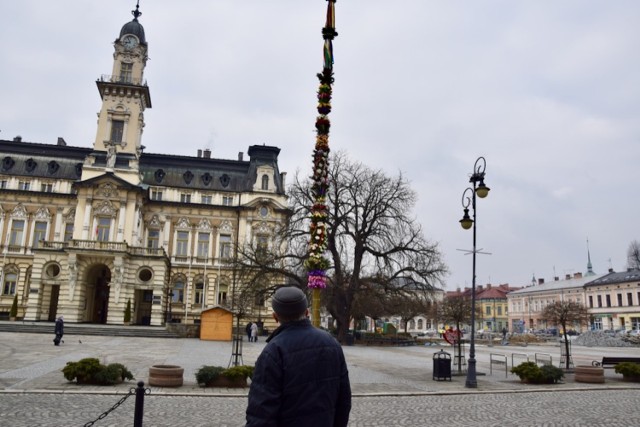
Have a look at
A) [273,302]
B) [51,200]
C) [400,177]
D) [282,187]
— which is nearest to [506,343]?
[400,177]

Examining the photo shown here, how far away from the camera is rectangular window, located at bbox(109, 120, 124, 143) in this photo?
5588cm

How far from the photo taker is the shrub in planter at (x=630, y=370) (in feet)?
62.6

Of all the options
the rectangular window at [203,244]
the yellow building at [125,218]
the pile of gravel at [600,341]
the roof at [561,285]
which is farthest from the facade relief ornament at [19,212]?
the roof at [561,285]

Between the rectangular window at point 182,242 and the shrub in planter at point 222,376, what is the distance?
43.2 m

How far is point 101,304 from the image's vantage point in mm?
51719

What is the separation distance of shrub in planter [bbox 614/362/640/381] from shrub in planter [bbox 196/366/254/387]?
13.9 meters

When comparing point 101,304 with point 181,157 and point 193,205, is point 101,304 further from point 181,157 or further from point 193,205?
point 181,157

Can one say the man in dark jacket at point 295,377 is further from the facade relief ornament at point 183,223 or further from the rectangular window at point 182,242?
the facade relief ornament at point 183,223

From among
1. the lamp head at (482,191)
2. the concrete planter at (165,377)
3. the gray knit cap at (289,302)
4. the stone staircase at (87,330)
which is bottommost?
the concrete planter at (165,377)

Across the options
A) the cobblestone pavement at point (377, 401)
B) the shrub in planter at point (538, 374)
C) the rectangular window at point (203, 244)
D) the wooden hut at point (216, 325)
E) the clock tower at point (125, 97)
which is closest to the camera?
→ the cobblestone pavement at point (377, 401)

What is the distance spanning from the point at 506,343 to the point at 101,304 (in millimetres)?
40269

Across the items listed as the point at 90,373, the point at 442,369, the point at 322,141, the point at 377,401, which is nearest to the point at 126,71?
the point at 90,373

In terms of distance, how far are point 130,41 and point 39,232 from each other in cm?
2239

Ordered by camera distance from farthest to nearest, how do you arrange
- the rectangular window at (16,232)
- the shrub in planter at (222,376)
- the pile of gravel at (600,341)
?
the rectangular window at (16,232) < the pile of gravel at (600,341) < the shrub in planter at (222,376)
